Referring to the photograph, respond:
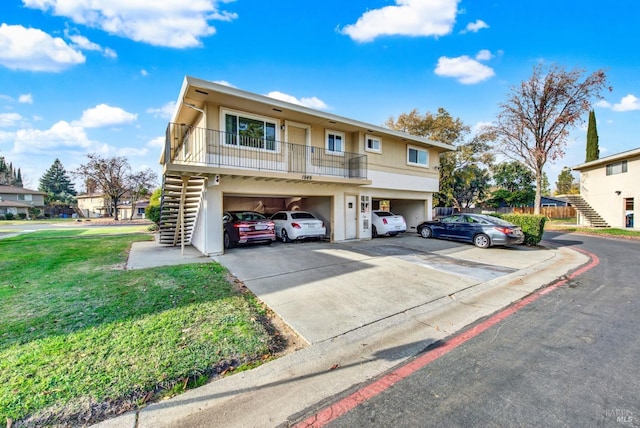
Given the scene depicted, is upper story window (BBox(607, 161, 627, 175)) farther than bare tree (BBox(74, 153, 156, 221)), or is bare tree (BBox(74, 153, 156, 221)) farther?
bare tree (BBox(74, 153, 156, 221))

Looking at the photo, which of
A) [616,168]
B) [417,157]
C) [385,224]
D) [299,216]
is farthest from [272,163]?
[616,168]

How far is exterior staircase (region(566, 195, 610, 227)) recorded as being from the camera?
72.6 feet

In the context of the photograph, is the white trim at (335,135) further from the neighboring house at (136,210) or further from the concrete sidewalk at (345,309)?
the neighboring house at (136,210)

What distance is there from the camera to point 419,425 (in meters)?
2.36

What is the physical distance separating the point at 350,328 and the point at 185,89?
28.9ft

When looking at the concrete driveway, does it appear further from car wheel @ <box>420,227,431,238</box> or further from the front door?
car wheel @ <box>420,227,431,238</box>

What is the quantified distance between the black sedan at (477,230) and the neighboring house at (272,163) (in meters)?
3.13

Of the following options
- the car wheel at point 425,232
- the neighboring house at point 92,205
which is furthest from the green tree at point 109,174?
the car wheel at point 425,232

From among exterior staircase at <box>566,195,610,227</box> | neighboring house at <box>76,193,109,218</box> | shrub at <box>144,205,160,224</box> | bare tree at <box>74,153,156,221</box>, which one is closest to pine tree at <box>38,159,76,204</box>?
neighboring house at <box>76,193,109,218</box>

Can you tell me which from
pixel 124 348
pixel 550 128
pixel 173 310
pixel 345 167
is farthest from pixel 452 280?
pixel 550 128

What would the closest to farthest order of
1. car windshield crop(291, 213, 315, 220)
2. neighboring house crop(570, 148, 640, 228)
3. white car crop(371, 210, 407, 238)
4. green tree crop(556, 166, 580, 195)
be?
car windshield crop(291, 213, 315, 220) → white car crop(371, 210, 407, 238) → neighboring house crop(570, 148, 640, 228) → green tree crop(556, 166, 580, 195)

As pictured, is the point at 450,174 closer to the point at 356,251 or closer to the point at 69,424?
the point at 356,251

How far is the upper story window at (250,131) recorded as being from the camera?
34.5 feet

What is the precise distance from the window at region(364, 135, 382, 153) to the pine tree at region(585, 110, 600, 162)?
90.1 ft
